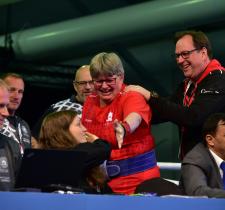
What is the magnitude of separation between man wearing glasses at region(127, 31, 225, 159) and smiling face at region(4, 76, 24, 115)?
1.13 m

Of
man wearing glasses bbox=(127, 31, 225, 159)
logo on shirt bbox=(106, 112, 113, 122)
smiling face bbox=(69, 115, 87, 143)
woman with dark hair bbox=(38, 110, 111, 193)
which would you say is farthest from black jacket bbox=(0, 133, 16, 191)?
man wearing glasses bbox=(127, 31, 225, 159)

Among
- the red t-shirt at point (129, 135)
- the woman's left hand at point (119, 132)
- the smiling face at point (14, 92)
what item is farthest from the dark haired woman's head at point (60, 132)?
the smiling face at point (14, 92)

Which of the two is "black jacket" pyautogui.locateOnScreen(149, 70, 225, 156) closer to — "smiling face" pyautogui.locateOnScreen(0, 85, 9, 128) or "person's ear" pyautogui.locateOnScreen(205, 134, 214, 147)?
"person's ear" pyautogui.locateOnScreen(205, 134, 214, 147)

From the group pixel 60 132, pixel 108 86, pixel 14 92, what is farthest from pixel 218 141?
pixel 14 92

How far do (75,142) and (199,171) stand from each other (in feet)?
1.65

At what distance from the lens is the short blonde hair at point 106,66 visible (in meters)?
3.01

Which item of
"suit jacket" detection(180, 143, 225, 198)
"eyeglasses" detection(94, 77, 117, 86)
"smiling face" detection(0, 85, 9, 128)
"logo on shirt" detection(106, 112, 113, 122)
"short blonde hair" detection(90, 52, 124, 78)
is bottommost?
"suit jacket" detection(180, 143, 225, 198)

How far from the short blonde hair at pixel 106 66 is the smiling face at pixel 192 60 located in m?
0.29

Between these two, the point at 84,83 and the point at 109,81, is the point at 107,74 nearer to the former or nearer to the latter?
the point at 109,81

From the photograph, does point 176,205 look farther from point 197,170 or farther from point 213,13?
point 213,13

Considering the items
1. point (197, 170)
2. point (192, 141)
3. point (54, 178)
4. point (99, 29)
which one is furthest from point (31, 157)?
point (99, 29)

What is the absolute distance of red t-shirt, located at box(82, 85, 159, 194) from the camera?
9.82ft

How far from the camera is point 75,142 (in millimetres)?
2732

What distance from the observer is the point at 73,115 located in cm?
279
